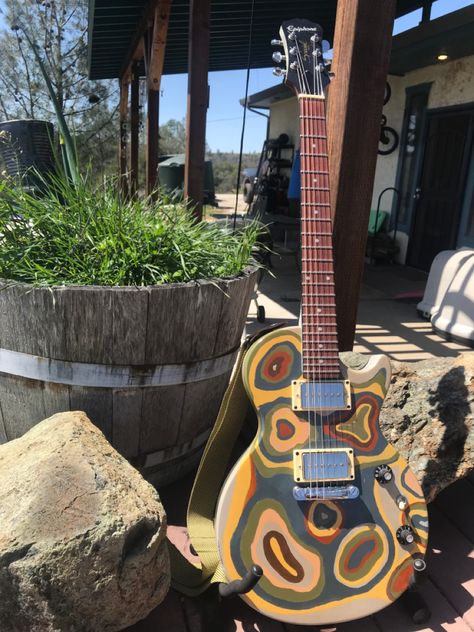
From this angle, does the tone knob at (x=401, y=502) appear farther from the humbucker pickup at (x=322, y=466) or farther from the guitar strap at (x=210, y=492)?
the guitar strap at (x=210, y=492)

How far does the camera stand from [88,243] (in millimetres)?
1784

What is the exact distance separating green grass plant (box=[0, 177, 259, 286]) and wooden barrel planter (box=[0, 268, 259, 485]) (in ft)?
0.35

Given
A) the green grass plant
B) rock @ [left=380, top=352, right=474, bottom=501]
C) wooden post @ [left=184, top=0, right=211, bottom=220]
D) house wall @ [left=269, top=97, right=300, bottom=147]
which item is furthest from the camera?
house wall @ [left=269, top=97, right=300, bottom=147]

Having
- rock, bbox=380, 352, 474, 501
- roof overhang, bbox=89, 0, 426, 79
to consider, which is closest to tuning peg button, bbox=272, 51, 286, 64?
rock, bbox=380, 352, 474, 501

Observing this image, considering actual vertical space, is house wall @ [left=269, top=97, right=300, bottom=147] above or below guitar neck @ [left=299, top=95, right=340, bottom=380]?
above

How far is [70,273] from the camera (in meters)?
1.69

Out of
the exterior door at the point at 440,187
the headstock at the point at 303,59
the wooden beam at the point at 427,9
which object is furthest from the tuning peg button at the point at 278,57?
the wooden beam at the point at 427,9

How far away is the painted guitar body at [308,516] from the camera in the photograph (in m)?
1.45

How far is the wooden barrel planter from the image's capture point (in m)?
1.57

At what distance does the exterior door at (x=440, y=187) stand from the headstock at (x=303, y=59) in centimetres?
513

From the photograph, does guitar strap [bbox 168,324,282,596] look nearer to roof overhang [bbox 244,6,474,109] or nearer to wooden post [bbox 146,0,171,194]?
roof overhang [bbox 244,6,474,109]

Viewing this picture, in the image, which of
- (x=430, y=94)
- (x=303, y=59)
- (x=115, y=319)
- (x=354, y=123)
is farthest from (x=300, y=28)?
(x=430, y=94)

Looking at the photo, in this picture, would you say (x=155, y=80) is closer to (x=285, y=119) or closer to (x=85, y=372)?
(x=85, y=372)

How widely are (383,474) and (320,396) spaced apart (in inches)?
12.3
